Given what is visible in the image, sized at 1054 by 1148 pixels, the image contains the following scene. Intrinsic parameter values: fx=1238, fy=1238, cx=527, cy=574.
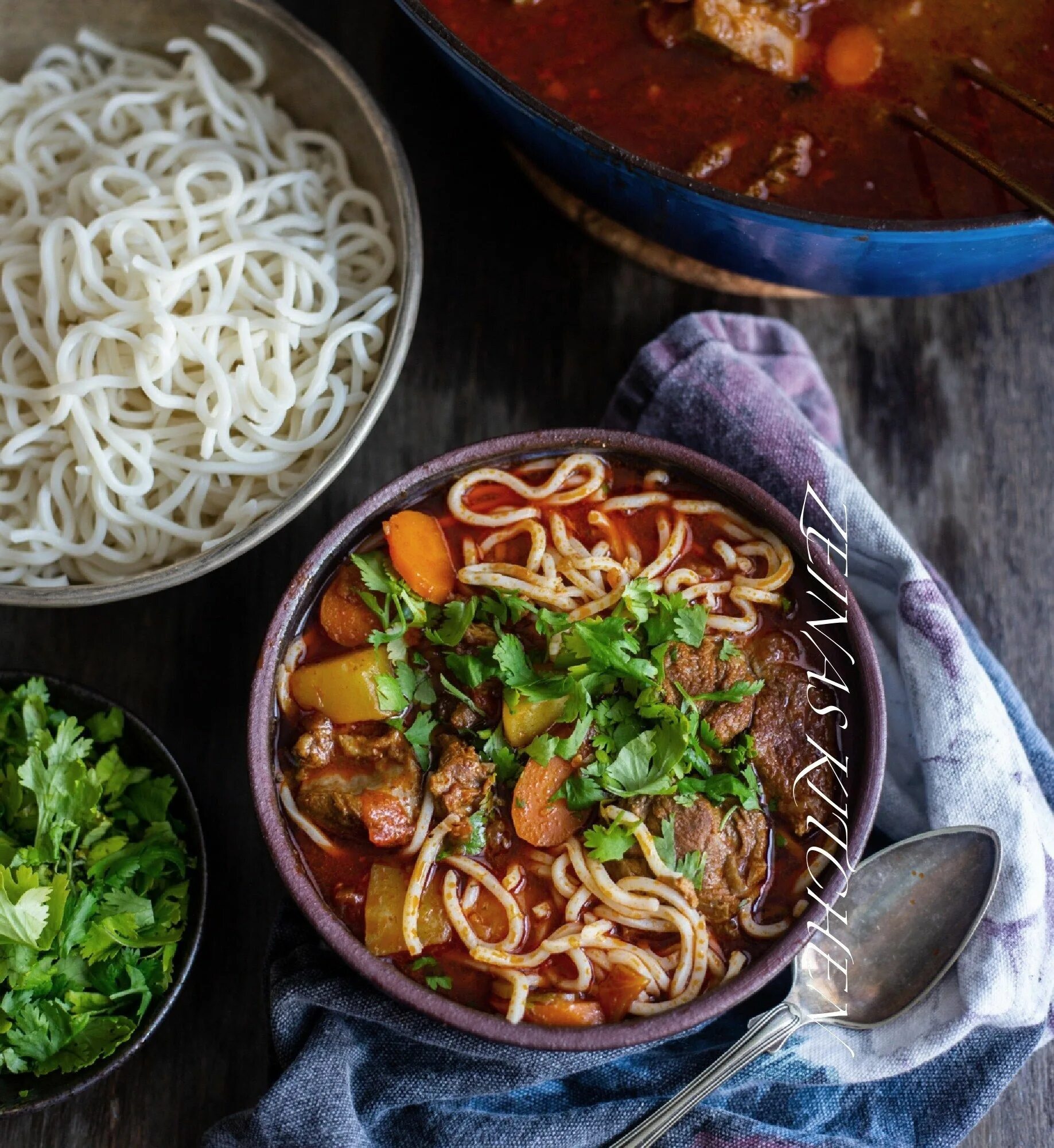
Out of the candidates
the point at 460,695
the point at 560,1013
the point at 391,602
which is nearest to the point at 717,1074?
the point at 560,1013

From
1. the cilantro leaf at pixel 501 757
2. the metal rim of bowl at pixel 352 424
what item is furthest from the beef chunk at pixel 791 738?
the metal rim of bowl at pixel 352 424

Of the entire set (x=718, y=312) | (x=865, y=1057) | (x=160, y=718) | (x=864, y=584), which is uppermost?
(x=718, y=312)

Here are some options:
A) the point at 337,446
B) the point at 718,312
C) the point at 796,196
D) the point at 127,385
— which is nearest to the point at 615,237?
the point at 718,312

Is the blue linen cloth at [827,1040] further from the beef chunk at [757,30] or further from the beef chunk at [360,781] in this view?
the beef chunk at [757,30]

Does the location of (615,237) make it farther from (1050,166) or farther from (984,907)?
(984,907)

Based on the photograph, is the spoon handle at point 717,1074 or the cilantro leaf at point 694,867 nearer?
the cilantro leaf at point 694,867

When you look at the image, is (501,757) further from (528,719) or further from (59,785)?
(59,785)

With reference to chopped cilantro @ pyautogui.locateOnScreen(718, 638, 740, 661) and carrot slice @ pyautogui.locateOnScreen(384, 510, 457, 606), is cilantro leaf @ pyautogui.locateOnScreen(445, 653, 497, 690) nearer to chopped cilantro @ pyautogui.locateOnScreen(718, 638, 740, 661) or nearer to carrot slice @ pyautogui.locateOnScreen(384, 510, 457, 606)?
carrot slice @ pyautogui.locateOnScreen(384, 510, 457, 606)
